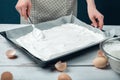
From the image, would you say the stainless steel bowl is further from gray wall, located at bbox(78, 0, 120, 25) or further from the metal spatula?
gray wall, located at bbox(78, 0, 120, 25)

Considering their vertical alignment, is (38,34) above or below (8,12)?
above

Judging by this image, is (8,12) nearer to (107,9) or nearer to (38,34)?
(107,9)

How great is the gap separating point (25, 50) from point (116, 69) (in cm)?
34

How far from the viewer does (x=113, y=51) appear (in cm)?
83

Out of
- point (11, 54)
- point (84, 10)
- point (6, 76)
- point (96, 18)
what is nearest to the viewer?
point (6, 76)

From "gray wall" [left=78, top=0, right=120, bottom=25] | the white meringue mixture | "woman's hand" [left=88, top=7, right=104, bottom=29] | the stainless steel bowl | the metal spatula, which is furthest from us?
"gray wall" [left=78, top=0, right=120, bottom=25]

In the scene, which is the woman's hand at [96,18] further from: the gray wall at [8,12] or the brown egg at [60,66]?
the gray wall at [8,12]

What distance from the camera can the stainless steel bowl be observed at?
78cm

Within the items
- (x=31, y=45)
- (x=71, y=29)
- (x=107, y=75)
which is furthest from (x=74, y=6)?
(x=107, y=75)

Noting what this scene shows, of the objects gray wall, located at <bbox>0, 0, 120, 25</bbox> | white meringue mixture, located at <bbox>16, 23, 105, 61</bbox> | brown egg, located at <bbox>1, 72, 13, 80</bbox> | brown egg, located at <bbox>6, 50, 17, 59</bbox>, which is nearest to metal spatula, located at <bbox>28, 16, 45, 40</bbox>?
white meringue mixture, located at <bbox>16, 23, 105, 61</bbox>

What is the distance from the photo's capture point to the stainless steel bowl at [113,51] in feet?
2.58

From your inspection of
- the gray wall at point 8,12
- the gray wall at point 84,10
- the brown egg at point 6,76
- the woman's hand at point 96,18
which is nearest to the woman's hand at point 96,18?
the woman's hand at point 96,18

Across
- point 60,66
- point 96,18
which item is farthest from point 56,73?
point 96,18

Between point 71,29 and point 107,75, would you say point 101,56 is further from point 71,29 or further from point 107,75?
point 71,29
